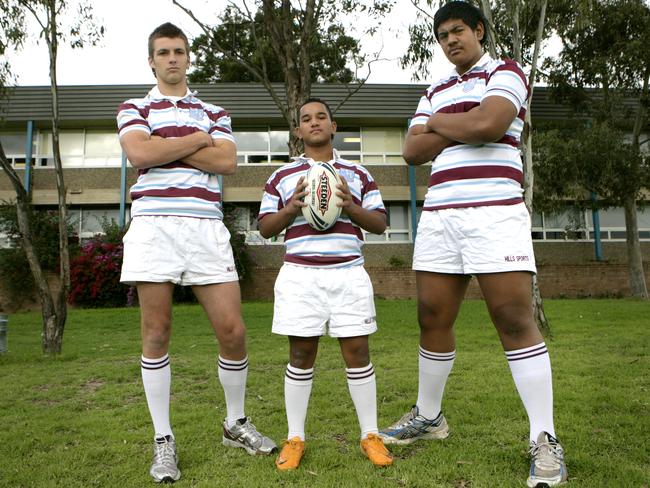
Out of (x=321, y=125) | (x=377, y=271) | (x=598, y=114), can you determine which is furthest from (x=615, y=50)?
(x=321, y=125)

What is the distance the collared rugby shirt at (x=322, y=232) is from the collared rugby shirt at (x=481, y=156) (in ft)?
1.50

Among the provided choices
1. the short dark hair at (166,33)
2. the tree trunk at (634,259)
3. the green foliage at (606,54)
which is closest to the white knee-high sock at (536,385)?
the short dark hair at (166,33)

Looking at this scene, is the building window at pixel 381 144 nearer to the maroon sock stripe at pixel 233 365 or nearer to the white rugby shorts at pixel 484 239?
the maroon sock stripe at pixel 233 365

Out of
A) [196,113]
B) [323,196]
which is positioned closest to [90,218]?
[196,113]

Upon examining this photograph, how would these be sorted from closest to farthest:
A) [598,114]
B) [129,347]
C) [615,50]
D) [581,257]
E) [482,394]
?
[482,394] < [129,347] < [615,50] < [598,114] < [581,257]

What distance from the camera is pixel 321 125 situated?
3521mm

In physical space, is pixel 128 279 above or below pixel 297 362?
above

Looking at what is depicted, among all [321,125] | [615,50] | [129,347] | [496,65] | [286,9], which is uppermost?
[615,50]

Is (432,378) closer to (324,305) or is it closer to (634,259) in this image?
(324,305)

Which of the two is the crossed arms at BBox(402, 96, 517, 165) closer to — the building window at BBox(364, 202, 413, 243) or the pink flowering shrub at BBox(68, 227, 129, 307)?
the pink flowering shrub at BBox(68, 227, 129, 307)

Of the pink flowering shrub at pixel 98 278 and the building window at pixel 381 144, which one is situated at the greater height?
the building window at pixel 381 144

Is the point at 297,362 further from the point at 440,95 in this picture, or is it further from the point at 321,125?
the point at 440,95

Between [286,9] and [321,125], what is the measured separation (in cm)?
717

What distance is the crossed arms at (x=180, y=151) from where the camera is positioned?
326 centimetres
